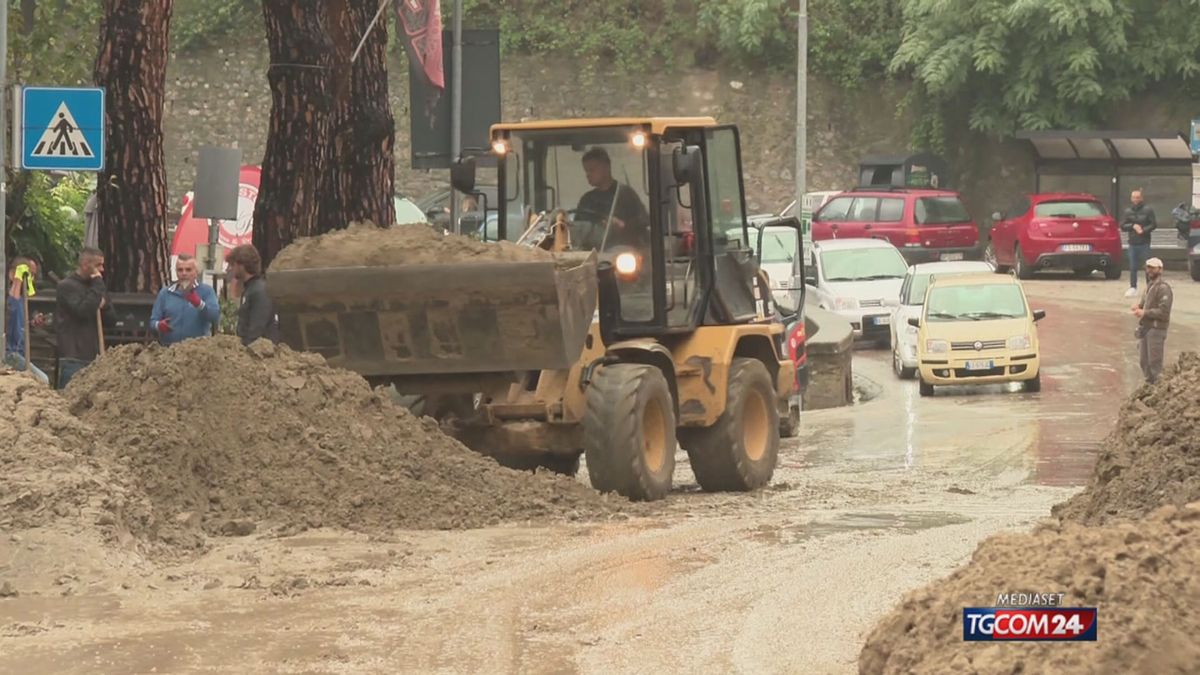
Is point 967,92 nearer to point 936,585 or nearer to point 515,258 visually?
point 515,258

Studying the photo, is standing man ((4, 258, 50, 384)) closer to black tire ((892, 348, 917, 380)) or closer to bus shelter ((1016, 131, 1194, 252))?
black tire ((892, 348, 917, 380))

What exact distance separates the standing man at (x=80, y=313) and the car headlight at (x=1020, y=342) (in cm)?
1451

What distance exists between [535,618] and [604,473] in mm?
4785

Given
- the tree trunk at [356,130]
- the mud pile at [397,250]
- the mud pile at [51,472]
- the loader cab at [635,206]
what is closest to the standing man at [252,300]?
the mud pile at [397,250]

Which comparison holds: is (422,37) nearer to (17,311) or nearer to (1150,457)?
(17,311)

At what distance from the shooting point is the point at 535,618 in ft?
35.7

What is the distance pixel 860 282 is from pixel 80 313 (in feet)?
67.4

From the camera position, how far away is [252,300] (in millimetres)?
16906

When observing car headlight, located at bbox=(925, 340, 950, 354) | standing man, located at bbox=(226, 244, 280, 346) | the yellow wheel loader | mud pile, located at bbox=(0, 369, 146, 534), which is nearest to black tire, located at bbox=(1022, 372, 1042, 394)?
car headlight, located at bbox=(925, 340, 950, 354)

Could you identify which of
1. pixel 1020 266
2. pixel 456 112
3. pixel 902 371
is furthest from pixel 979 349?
pixel 1020 266

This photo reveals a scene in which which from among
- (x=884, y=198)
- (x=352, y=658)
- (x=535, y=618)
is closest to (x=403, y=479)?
(x=535, y=618)

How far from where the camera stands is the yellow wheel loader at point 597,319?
1541 cm

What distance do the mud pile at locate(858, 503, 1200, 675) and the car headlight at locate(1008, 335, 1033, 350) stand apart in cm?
2180

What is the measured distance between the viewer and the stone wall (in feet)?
192
